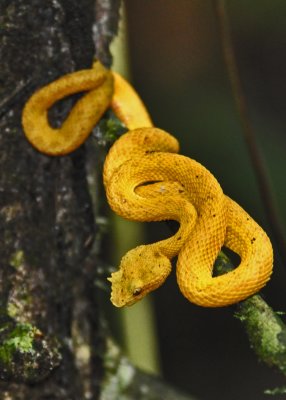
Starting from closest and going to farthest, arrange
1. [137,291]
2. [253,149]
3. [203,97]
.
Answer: [137,291] → [253,149] → [203,97]

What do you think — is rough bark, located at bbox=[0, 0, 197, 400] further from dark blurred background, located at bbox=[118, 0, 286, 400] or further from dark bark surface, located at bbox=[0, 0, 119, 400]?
dark blurred background, located at bbox=[118, 0, 286, 400]

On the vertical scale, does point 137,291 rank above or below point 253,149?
below

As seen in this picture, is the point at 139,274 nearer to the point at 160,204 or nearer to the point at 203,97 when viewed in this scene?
the point at 160,204

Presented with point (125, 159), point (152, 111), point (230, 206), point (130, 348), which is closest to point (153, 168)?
point (125, 159)

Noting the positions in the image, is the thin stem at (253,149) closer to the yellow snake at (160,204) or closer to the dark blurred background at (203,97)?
the yellow snake at (160,204)

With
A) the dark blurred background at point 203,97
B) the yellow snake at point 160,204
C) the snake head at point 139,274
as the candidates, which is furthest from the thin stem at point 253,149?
the dark blurred background at point 203,97

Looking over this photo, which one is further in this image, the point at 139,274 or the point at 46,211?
the point at 46,211

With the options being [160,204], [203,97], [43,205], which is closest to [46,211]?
[43,205]

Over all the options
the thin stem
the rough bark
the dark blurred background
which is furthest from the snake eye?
the dark blurred background
